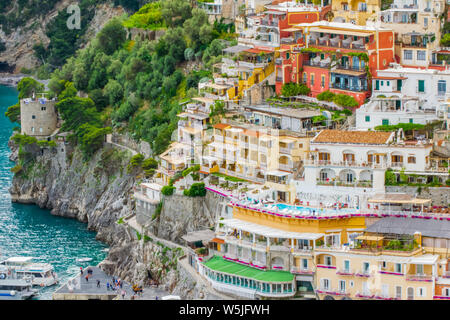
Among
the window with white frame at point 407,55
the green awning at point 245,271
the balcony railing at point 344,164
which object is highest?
the window with white frame at point 407,55

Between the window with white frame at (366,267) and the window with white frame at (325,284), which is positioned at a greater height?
the window with white frame at (366,267)

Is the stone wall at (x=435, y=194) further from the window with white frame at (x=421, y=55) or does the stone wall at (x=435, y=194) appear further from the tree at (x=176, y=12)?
the tree at (x=176, y=12)

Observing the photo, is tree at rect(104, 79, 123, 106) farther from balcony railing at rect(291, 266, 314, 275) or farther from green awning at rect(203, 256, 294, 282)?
balcony railing at rect(291, 266, 314, 275)

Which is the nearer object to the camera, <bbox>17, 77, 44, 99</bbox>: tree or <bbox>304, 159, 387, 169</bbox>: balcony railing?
<bbox>304, 159, 387, 169</bbox>: balcony railing

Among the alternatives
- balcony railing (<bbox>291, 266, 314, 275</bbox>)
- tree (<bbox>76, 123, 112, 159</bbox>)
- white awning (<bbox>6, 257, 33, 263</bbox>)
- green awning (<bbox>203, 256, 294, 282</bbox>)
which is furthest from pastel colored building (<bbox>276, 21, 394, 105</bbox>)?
tree (<bbox>76, 123, 112, 159</bbox>)

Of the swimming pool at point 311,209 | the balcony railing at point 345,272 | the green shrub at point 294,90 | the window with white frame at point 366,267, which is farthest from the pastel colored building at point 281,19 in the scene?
the window with white frame at point 366,267

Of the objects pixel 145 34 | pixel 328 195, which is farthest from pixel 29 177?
pixel 328 195
